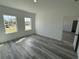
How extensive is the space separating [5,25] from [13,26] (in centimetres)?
64

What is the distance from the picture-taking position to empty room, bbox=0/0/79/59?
2873 mm

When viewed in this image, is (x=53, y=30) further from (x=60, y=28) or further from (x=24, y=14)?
(x=24, y=14)

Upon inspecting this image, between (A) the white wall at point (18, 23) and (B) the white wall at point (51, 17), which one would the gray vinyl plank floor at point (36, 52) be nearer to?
(A) the white wall at point (18, 23)

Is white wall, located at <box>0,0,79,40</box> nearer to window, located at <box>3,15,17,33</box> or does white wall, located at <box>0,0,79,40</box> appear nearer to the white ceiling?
the white ceiling

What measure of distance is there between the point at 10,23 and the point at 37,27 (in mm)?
2797

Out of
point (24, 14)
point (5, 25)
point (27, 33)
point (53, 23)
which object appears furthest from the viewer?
point (27, 33)

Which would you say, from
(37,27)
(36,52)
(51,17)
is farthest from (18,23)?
(36,52)

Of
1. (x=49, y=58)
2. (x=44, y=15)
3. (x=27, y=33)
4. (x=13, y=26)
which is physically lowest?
(x=49, y=58)

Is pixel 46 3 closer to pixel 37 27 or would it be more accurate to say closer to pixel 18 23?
pixel 18 23

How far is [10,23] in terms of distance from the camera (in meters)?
4.20

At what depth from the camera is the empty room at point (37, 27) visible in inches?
113

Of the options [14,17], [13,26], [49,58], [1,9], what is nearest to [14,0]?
[1,9]

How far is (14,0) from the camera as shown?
8.52 feet

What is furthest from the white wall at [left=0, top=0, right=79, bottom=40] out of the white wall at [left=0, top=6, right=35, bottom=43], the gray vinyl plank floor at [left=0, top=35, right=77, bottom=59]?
the gray vinyl plank floor at [left=0, top=35, right=77, bottom=59]
